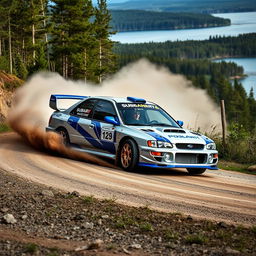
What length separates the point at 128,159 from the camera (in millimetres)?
13062

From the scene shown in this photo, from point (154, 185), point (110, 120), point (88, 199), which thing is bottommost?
point (154, 185)

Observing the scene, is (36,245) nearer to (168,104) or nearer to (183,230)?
(183,230)

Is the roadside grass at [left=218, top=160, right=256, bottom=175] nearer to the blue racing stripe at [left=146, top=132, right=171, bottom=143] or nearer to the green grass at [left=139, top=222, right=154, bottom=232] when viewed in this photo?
the blue racing stripe at [left=146, top=132, right=171, bottom=143]

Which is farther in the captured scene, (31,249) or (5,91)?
(5,91)

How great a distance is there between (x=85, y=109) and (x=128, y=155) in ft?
7.59

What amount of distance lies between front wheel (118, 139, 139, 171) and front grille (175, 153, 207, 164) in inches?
35.6

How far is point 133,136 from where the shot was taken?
512 inches

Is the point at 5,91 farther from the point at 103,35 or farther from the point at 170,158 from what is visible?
the point at 103,35

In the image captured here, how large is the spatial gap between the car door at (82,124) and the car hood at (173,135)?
1.56 meters

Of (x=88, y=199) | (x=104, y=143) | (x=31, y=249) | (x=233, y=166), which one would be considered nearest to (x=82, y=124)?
(x=104, y=143)

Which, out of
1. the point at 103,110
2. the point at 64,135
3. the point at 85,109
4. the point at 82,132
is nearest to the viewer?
the point at 103,110

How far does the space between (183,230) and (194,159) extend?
5634 mm

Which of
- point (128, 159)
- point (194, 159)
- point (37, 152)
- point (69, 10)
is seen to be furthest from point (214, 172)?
point (69, 10)

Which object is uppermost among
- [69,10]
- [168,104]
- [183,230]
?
[69,10]
